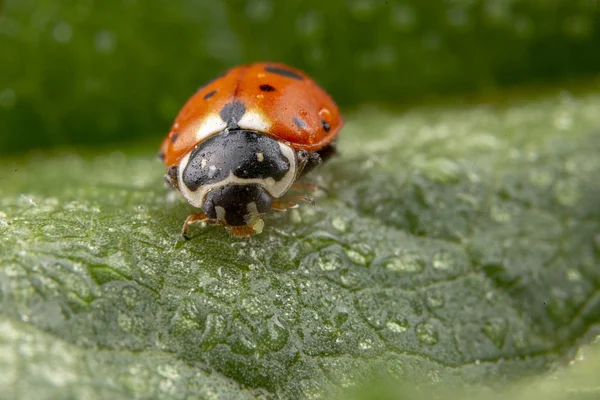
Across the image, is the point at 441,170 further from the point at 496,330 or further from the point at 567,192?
the point at 496,330

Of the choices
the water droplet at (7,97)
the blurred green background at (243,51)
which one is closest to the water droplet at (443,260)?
the blurred green background at (243,51)

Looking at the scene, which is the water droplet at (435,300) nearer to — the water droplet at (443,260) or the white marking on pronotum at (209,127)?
the water droplet at (443,260)

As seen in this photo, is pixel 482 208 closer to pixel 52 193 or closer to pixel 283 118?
pixel 283 118

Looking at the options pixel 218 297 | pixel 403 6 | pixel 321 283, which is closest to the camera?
pixel 218 297

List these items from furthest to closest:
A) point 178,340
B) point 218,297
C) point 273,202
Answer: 1. point 273,202
2. point 218,297
3. point 178,340

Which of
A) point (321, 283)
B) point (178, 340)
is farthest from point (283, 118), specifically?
point (178, 340)

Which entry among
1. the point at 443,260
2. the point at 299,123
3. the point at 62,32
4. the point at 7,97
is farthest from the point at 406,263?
the point at 7,97
